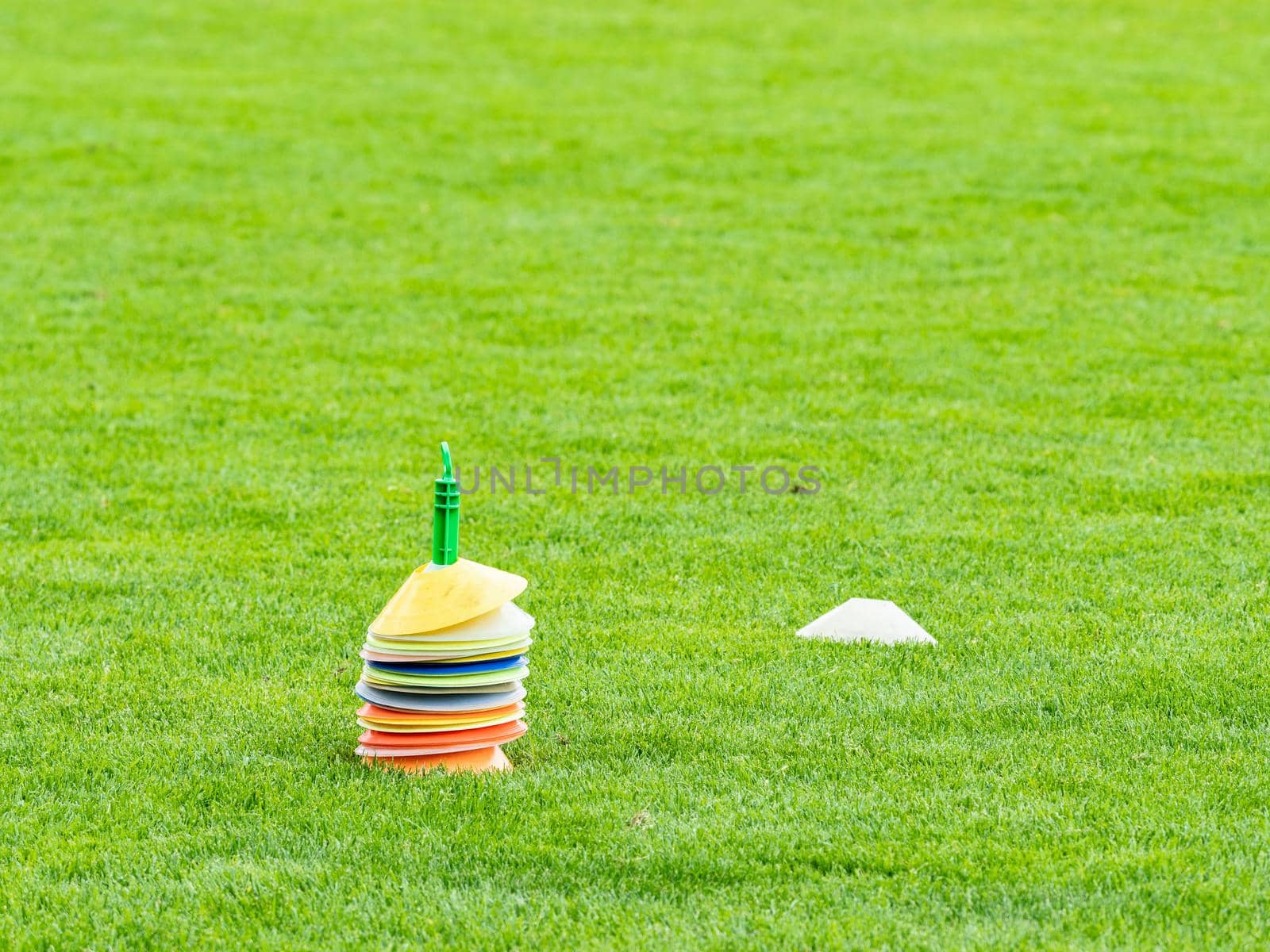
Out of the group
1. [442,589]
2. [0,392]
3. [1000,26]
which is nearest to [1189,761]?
[442,589]

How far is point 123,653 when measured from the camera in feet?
19.8

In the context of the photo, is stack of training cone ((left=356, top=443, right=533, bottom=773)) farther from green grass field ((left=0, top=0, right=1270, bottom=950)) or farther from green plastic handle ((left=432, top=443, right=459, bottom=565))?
green grass field ((left=0, top=0, right=1270, bottom=950))

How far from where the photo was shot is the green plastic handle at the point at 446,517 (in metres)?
4.84

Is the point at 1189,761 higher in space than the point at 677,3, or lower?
lower

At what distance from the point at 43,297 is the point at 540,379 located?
4.28m

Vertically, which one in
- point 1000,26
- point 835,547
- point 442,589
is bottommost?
point 835,547

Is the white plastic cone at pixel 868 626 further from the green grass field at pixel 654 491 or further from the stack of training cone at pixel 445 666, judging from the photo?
the stack of training cone at pixel 445 666

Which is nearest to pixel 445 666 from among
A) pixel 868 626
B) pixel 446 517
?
pixel 446 517

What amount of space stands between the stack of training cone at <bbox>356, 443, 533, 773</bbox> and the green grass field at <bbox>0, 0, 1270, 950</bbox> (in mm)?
143

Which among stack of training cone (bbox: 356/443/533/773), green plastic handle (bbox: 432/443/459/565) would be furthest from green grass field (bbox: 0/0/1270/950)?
green plastic handle (bbox: 432/443/459/565)

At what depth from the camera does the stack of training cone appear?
482 cm

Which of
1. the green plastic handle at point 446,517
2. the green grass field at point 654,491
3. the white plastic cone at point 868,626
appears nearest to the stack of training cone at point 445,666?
the green plastic handle at point 446,517

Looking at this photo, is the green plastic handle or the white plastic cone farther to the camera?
the white plastic cone

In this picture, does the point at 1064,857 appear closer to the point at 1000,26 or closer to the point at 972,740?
the point at 972,740
